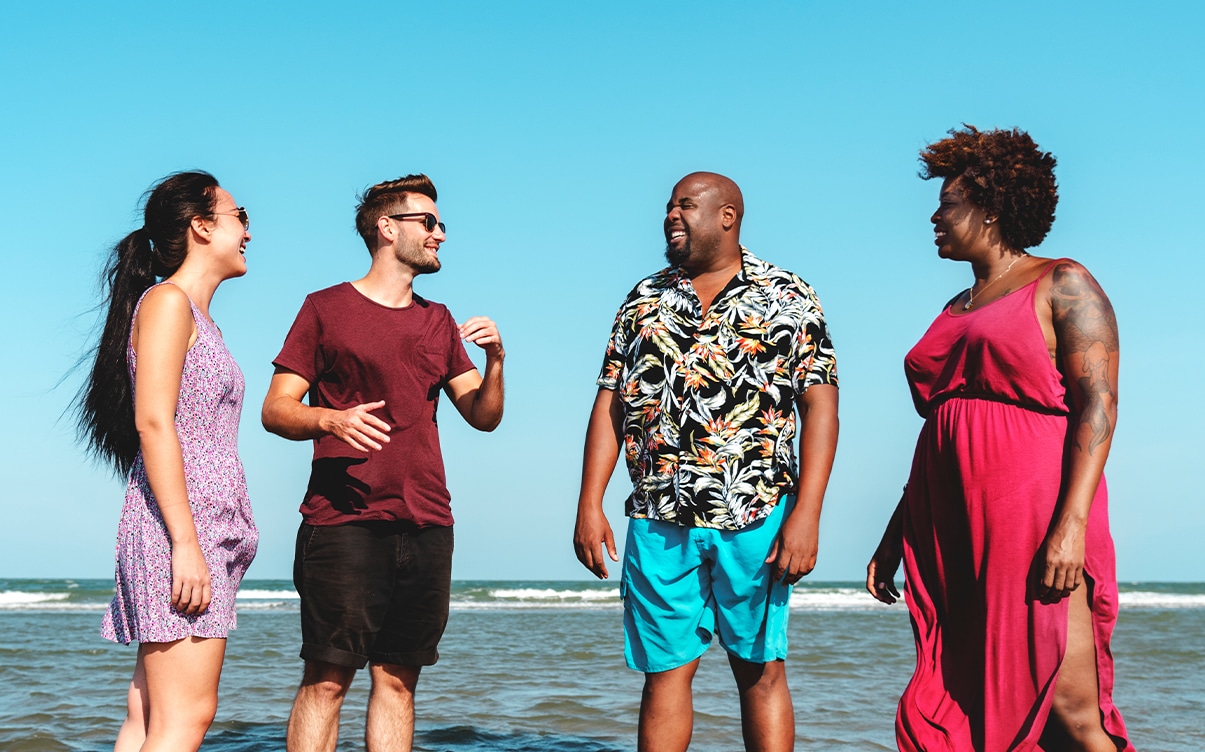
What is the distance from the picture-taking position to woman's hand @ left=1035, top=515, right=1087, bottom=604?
9.65 feet

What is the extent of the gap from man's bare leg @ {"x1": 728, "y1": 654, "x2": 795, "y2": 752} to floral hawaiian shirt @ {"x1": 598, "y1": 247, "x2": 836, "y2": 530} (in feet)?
1.76

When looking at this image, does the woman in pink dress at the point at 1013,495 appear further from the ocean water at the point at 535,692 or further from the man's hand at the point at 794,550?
the ocean water at the point at 535,692

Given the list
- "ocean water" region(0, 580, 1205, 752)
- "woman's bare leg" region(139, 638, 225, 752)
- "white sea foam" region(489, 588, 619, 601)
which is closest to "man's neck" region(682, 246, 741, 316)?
"woman's bare leg" region(139, 638, 225, 752)

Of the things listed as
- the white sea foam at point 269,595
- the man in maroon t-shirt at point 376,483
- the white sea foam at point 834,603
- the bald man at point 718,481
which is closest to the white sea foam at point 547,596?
the white sea foam at point 834,603

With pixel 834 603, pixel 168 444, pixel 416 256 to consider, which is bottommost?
pixel 834 603

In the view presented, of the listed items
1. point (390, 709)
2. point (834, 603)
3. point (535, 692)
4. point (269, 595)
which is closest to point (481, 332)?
point (390, 709)

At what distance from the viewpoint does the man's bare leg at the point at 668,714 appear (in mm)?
3564

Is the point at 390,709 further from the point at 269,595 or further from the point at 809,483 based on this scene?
the point at 269,595

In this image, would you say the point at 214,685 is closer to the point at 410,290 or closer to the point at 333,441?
the point at 333,441

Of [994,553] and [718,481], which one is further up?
[718,481]

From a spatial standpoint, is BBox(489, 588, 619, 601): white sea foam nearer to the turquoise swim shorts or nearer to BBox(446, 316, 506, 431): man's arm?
BBox(446, 316, 506, 431): man's arm

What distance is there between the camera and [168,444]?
299cm

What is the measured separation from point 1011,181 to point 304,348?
257 cm

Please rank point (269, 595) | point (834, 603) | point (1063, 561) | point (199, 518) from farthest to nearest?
point (269, 595) < point (834, 603) < point (199, 518) < point (1063, 561)
